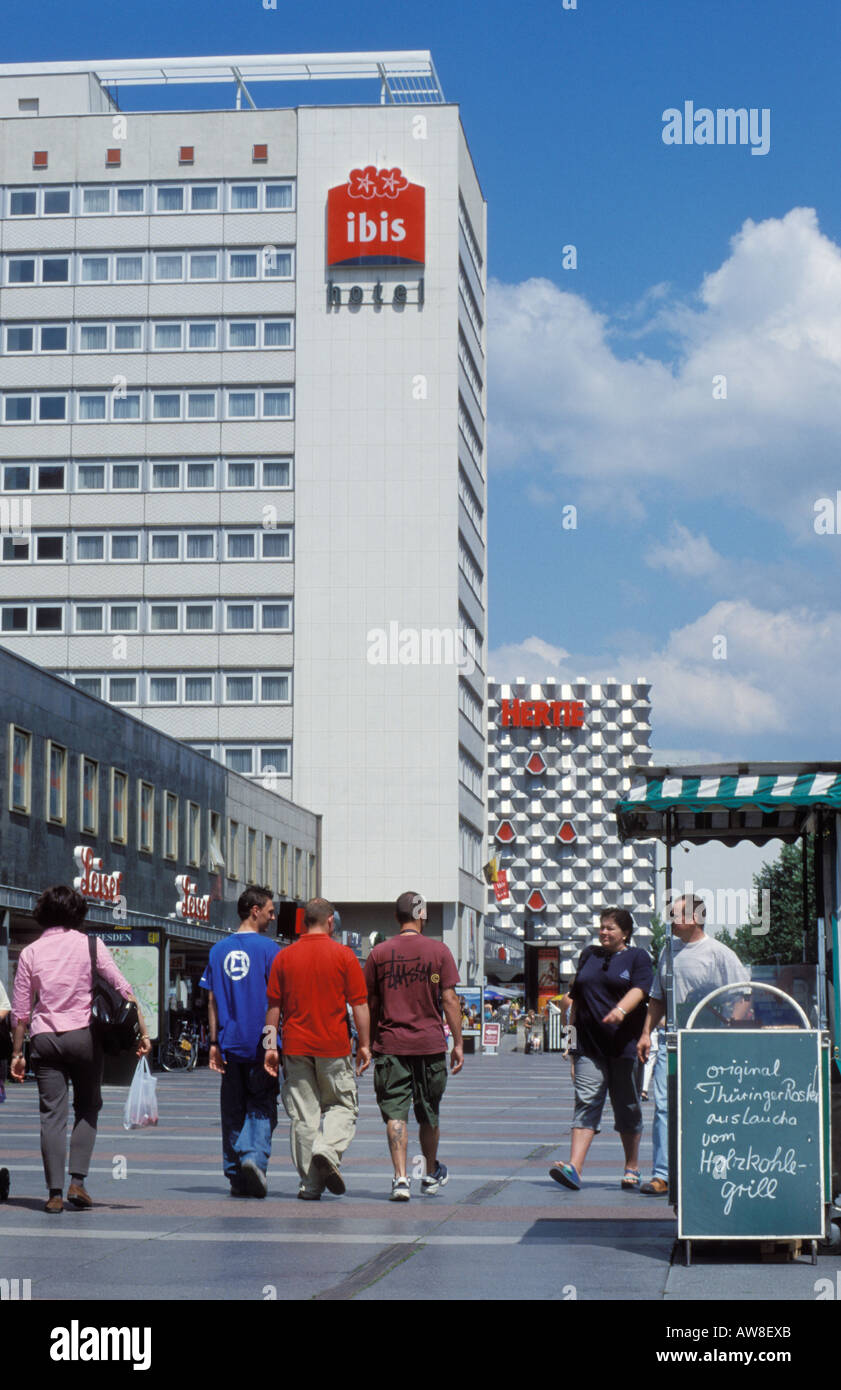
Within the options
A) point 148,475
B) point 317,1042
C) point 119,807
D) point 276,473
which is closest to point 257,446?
point 276,473

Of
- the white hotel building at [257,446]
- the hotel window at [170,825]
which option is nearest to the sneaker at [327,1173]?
the hotel window at [170,825]

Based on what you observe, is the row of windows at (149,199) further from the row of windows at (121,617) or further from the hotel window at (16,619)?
the hotel window at (16,619)

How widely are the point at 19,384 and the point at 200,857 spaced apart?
2883 cm

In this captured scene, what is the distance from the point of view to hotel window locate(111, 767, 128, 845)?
154 feet

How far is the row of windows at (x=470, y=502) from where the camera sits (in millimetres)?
81062

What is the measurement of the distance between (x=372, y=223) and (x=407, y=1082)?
6854 centimetres

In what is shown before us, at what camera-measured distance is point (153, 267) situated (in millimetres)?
78062

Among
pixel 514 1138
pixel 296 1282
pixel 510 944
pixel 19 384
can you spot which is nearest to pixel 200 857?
pixel 19 384

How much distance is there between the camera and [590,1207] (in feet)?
39.0

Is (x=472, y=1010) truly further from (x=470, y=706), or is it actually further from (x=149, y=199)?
(x=149, y=199)

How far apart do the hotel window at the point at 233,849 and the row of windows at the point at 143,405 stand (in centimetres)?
2292

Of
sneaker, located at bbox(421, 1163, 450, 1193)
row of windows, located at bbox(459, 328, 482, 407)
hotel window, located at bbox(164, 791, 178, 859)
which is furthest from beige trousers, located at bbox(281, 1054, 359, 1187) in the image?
row of windows, located at bbox(459, 328, 482, 407)

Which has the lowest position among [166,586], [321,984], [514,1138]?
[514,1138]
